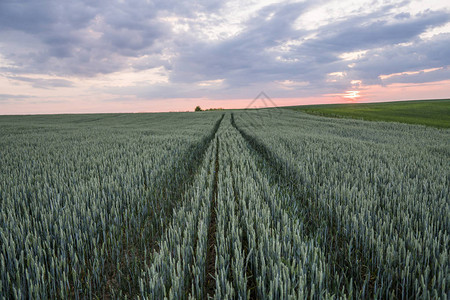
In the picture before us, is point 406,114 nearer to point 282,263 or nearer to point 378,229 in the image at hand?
point 378,229

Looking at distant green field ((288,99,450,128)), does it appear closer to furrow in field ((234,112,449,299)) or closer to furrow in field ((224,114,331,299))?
furrow in field ((234,112,449,299))

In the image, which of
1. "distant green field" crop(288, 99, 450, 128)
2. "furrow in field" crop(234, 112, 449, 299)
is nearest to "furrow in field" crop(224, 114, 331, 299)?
"furrow in field" crop(234, 112, 449, 299)

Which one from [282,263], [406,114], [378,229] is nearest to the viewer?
[282,263]

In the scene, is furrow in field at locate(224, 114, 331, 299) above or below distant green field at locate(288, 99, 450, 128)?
below

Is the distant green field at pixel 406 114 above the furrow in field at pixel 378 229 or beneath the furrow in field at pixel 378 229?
above

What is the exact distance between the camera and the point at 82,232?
2.84 metres

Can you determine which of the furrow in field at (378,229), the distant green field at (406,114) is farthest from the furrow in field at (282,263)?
the distant green field at (406,114)

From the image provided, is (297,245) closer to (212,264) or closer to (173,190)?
(212,264)

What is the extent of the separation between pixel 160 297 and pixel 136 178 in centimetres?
346

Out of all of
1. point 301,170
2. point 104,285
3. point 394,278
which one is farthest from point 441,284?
point 301,170

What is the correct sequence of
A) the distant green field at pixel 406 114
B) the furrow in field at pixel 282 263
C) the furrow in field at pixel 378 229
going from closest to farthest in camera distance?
the furrow in field at pixel 282 263 < the furrow in field at pixel 378 229 < the distant green field at pixel 406 114

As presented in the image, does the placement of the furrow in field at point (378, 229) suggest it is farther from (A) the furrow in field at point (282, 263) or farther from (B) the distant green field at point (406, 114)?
(B) the distant green field at point (406, 114)

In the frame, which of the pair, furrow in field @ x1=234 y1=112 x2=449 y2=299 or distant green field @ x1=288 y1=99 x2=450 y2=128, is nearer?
furrow in field @ x1=234 y1=112 x2=449 y2=299

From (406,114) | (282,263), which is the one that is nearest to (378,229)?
(282,263)
